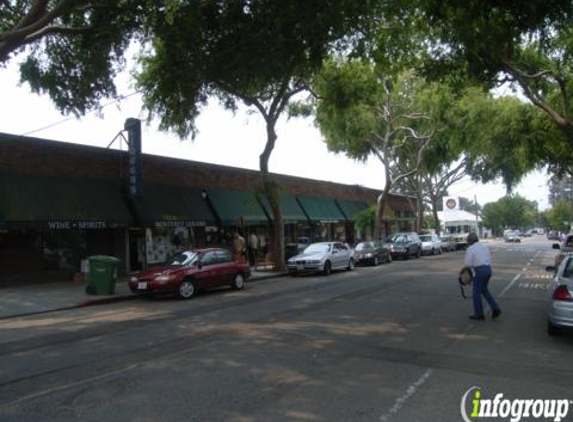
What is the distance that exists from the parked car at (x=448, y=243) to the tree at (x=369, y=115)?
6945 millimetres

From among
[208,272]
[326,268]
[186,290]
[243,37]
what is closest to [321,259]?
[326,268]

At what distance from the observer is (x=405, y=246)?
3334 centimetres

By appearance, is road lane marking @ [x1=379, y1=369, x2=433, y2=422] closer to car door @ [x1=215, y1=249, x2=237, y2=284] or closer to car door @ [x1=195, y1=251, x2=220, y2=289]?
car door @ [x1=195, y1=251, x2=220, y2=289]

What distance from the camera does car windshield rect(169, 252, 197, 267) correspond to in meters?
15.8

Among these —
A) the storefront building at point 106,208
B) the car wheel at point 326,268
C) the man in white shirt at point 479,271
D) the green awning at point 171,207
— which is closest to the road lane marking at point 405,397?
the man in white shirt at point 479,271

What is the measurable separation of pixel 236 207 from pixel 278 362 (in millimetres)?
19107

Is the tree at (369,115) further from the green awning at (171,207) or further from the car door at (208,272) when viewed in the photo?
the car door at (208,272)

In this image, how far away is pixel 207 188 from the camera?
25.2 metres

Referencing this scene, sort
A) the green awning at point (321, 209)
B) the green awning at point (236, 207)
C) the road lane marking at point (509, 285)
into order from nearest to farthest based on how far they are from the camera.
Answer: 1. the road lane marking at point (509, 285)
2. the green awning at point (236, 207)
3. the green awning at point (321, 209)

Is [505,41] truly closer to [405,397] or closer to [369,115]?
[405,397]

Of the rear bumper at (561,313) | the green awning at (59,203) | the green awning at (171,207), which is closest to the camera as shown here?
the rear bumper at (561,313)

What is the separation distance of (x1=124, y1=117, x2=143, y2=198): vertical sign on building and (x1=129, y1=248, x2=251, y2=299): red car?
17.4 ft

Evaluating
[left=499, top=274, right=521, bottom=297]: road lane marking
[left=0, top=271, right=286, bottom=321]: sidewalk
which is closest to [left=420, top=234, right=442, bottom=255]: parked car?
[left=499, top=274, right=521, bottom=297]: road lane marking

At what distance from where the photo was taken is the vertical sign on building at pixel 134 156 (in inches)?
810
